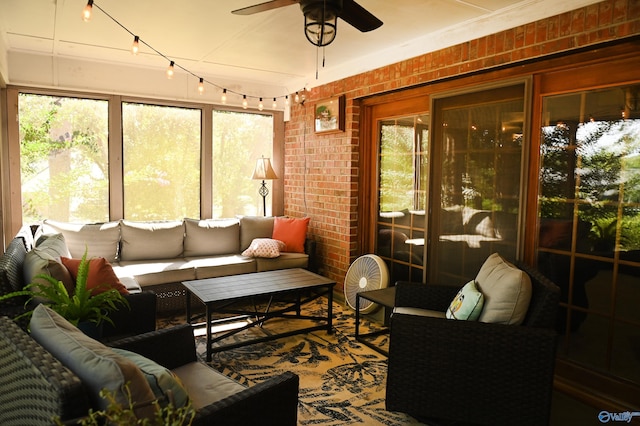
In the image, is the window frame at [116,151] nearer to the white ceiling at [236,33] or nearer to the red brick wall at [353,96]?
the red brick wall at [353,96]

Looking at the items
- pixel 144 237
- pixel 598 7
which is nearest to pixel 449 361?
pixel 598 7

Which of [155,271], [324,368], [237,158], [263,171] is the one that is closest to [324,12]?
[324,368]

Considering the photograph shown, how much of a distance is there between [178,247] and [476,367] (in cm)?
340

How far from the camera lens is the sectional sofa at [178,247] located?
4195 mm

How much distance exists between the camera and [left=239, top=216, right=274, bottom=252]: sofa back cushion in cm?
517

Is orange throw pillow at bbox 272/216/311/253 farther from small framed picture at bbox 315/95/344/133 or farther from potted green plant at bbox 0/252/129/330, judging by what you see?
potted green plant at bbox 0/252/129/330

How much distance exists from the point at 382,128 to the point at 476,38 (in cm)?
145

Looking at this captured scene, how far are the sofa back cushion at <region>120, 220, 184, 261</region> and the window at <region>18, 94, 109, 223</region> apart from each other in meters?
0.58

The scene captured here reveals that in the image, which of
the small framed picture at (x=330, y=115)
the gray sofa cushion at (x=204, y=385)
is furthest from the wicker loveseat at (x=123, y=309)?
the small framed picture at (x=330, y=115)

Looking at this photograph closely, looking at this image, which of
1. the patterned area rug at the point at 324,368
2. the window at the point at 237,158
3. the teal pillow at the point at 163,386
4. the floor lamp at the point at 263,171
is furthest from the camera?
the window at the point at 237,158

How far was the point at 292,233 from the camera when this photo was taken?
5.07m

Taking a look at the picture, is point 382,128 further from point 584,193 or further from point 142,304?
point 142,304

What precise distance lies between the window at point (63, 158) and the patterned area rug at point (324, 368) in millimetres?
1718

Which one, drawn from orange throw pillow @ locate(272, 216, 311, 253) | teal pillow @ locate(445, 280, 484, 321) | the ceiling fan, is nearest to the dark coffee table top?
orange throw pillow @ locate(272, 216, 311, 253)
